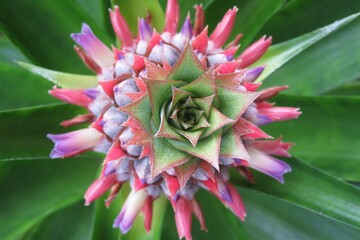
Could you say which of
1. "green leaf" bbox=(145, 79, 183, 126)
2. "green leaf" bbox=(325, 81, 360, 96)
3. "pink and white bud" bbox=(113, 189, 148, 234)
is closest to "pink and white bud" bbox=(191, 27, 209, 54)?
"green leaf" bbox=(145, 79, 183, 126)

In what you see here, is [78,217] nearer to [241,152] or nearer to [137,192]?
[137,192]

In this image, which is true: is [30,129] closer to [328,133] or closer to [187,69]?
[187,69]

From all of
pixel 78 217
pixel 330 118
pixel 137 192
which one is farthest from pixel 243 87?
pixel 78 217

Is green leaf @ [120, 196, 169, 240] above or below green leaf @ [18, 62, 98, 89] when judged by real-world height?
below

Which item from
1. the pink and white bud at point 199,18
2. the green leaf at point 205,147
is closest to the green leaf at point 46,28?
the pink and white bud at point 199,18

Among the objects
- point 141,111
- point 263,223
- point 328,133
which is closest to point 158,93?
point 141,111

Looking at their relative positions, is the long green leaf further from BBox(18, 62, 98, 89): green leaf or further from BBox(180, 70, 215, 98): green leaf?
BBox(180, 70, 215, 98): green leaf

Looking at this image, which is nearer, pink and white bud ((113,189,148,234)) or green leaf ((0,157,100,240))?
pink and white bud ((113,189,148,234))

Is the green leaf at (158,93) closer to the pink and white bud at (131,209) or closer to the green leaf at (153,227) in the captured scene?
the pink and white bud at (131,209)
